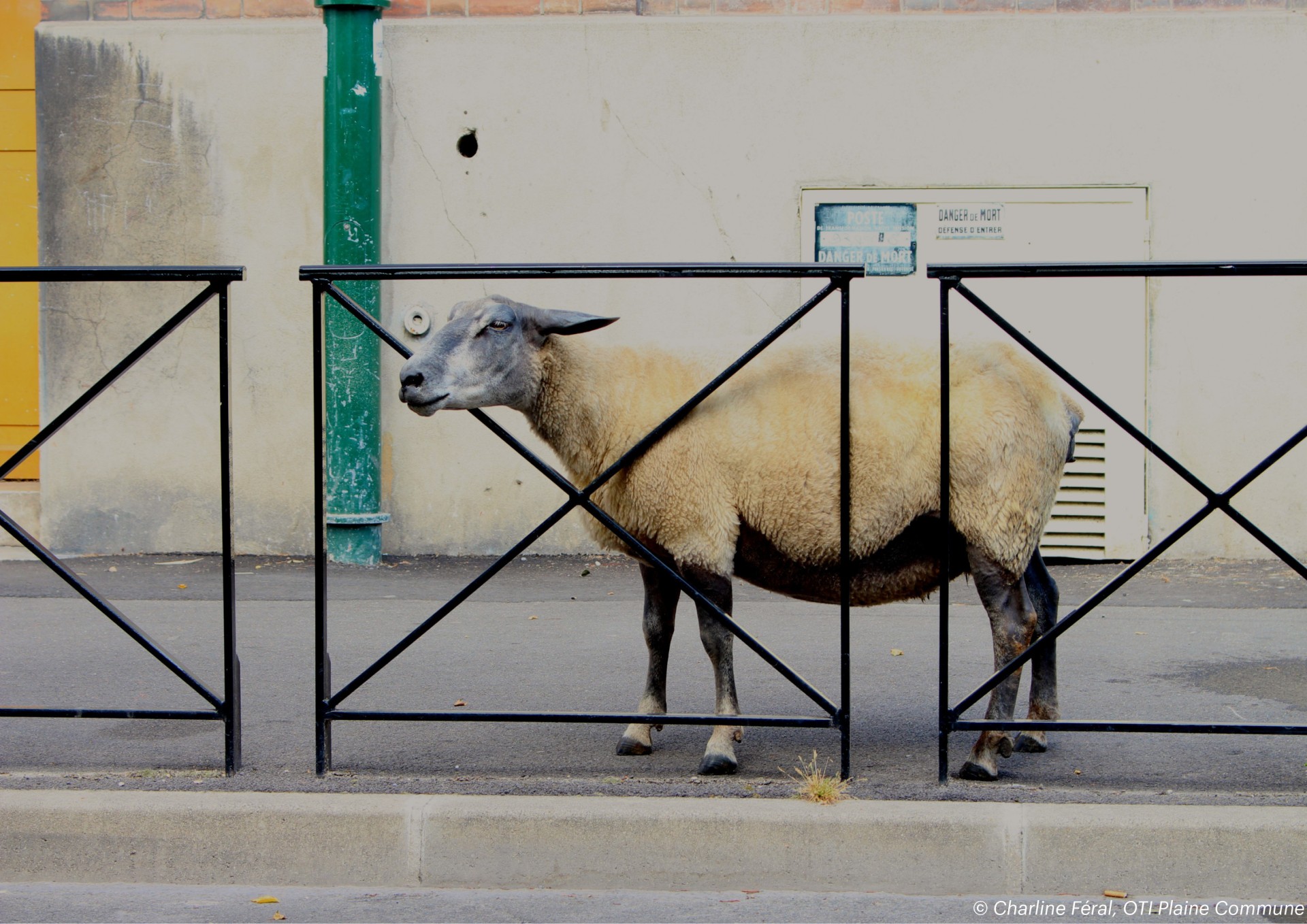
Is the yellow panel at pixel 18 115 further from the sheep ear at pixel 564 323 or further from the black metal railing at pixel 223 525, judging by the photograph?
the sheep ear at pixel 564 323

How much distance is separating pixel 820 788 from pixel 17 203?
297 inches

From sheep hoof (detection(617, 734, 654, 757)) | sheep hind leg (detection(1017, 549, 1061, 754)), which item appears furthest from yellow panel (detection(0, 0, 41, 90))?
sheep hind leg (detection(1017, 549, 1061, 754))

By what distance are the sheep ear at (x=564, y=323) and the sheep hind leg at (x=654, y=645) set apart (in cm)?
89

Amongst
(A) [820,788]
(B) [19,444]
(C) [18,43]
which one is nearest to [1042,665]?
(A) [820,788]

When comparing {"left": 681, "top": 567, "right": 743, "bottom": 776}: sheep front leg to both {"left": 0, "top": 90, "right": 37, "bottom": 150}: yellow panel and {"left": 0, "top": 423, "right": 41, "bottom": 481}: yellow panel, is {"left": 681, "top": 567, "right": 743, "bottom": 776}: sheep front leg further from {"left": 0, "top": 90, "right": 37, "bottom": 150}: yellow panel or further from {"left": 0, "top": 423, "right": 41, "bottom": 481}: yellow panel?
{"left": 0, "top": 90, "right": 37, "bottom": 150}: yellow panel

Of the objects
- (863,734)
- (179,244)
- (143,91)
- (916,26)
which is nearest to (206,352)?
(179,244)

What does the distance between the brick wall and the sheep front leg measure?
515cm

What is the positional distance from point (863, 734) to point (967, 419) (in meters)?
1.31

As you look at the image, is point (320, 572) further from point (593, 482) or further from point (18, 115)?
point (18, 115)

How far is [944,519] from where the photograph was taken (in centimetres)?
417

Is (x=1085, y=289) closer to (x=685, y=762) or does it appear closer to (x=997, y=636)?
(x=997, y=636)

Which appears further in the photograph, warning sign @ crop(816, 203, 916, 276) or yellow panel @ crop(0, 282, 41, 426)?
yellow panel @ crop(0, 282, 41, 426)

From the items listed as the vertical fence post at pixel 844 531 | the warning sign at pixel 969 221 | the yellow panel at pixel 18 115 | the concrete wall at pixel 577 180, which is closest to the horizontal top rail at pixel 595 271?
the vertical fence post at pixel 844 531

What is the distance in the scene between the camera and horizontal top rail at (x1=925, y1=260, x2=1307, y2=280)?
388cm
